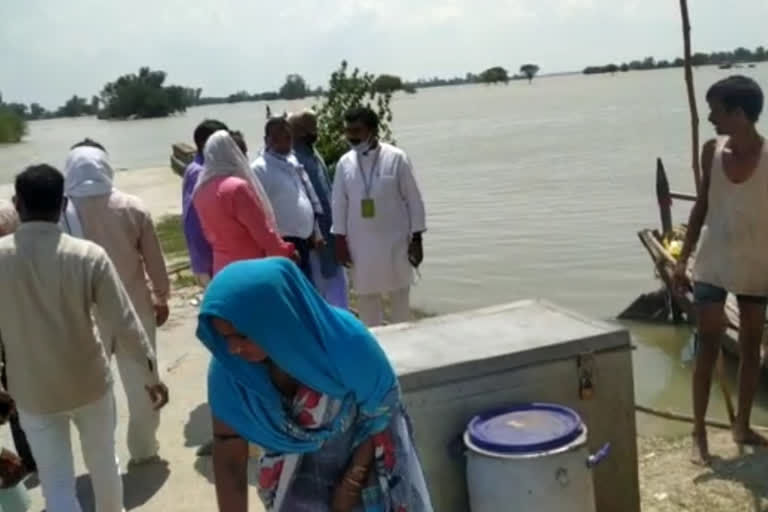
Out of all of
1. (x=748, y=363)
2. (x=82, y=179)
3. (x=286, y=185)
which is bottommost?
(x=748, y=363)

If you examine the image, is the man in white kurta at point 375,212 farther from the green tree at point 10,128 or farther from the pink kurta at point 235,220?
the green tree at point 10,128

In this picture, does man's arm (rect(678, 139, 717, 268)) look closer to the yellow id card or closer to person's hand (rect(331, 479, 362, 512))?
the yellow id card

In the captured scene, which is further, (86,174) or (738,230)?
(86,174)

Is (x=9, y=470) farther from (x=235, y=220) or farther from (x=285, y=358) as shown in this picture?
(x=285, y=358)

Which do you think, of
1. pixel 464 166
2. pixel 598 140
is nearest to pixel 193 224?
pixel 464 166

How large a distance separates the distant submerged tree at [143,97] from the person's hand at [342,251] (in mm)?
96971

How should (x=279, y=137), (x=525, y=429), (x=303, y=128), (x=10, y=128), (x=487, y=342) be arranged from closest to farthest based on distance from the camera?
(x=525, y=429) → (x=487, y=342) → (x=279, y=137) → (x=303, y=128) → (x=10, y=128)

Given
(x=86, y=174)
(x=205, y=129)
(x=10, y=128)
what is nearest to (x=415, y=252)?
(x=205, y=129)

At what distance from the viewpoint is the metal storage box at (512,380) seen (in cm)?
348

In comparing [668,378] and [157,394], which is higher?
[157,394]

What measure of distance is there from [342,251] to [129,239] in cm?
165

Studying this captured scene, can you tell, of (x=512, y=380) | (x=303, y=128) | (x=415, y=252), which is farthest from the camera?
(x=303, y=128)

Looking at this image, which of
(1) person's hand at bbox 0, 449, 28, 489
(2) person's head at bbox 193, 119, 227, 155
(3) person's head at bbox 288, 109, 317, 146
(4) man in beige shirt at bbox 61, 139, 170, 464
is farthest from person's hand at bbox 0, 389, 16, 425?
(3) person's head at bbox 288, 109, 317, 146

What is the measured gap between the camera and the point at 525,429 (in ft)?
10.9
